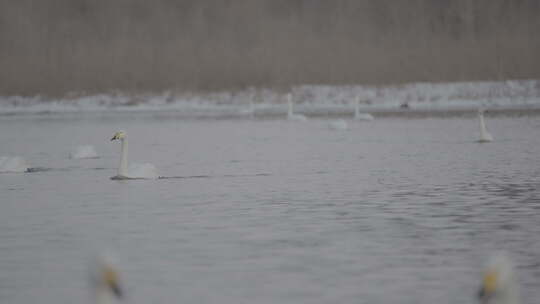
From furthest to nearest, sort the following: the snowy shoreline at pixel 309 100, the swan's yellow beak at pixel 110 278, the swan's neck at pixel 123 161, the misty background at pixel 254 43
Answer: the misty background at pixel 254 43 < the snowy shoreline at pixel 309 100 < the swan's neck at pixel 123 161 < the swan's yellow beak at pixel 110 278

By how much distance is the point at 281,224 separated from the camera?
43.9 feet

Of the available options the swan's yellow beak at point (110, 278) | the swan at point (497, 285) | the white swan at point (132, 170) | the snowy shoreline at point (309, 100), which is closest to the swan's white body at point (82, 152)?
the white swan at point (132, 170)

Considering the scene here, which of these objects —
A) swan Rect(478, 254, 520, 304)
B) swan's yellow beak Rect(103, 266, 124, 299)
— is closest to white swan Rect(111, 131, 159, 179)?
swan's yellow beak Rect(103, 266, 124, 299)

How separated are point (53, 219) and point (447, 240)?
17.5ft

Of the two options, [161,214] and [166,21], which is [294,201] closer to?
[161,214]

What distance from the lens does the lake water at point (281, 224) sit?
31.6 feet

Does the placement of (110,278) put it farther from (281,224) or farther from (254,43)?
(254,43)

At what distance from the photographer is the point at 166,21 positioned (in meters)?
110

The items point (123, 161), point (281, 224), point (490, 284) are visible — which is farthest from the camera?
point (123, 161)

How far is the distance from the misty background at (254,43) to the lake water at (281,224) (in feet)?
161

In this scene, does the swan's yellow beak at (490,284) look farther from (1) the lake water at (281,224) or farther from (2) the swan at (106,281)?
(1) the lake water at (281,224)

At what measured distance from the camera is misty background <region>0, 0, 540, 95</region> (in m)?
75.9

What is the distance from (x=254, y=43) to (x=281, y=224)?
87.0m

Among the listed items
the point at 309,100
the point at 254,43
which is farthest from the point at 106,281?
the point at 254,43
